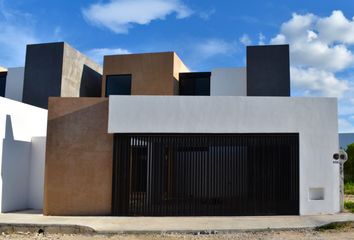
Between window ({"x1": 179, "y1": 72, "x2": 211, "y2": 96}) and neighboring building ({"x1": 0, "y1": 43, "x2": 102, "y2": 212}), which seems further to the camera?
window ({"x1": 179, "y1": 72, "x2": 211, "y2": 96})

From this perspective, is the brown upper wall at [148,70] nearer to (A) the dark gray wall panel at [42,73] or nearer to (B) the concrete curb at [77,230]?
(A) the dark gray wall panel at [42,73]

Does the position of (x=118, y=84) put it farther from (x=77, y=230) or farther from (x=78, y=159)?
(x=77, y=230)

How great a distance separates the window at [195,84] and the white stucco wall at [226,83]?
68cm

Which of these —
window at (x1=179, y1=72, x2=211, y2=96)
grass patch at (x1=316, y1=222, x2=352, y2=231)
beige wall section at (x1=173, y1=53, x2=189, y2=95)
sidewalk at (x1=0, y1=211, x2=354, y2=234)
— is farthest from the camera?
window at (x1=179, y1=72, x2=211, y2=96)

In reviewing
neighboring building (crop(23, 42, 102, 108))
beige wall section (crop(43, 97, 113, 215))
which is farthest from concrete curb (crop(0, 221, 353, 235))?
neighboring building (crop(23, 42, 102, 108))

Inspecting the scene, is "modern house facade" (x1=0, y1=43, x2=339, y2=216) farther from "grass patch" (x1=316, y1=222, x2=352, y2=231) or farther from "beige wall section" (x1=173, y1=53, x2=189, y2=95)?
"beige wall section" (x1=173, y1=53, x2=189, y2=95)

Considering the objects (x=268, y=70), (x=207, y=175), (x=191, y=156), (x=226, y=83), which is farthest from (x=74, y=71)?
(x=207, y=175)

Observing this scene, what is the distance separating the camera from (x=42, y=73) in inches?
826

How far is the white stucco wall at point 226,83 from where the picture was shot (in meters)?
21.5

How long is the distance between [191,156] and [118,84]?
9.91 m

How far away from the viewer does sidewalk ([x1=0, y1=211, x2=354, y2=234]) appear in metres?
10.3

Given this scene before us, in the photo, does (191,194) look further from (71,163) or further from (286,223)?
(71,163)

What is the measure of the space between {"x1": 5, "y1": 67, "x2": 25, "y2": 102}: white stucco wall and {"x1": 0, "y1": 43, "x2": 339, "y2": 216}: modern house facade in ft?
34.8

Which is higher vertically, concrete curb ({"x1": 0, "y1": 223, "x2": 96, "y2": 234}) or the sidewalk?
the sidewalk
